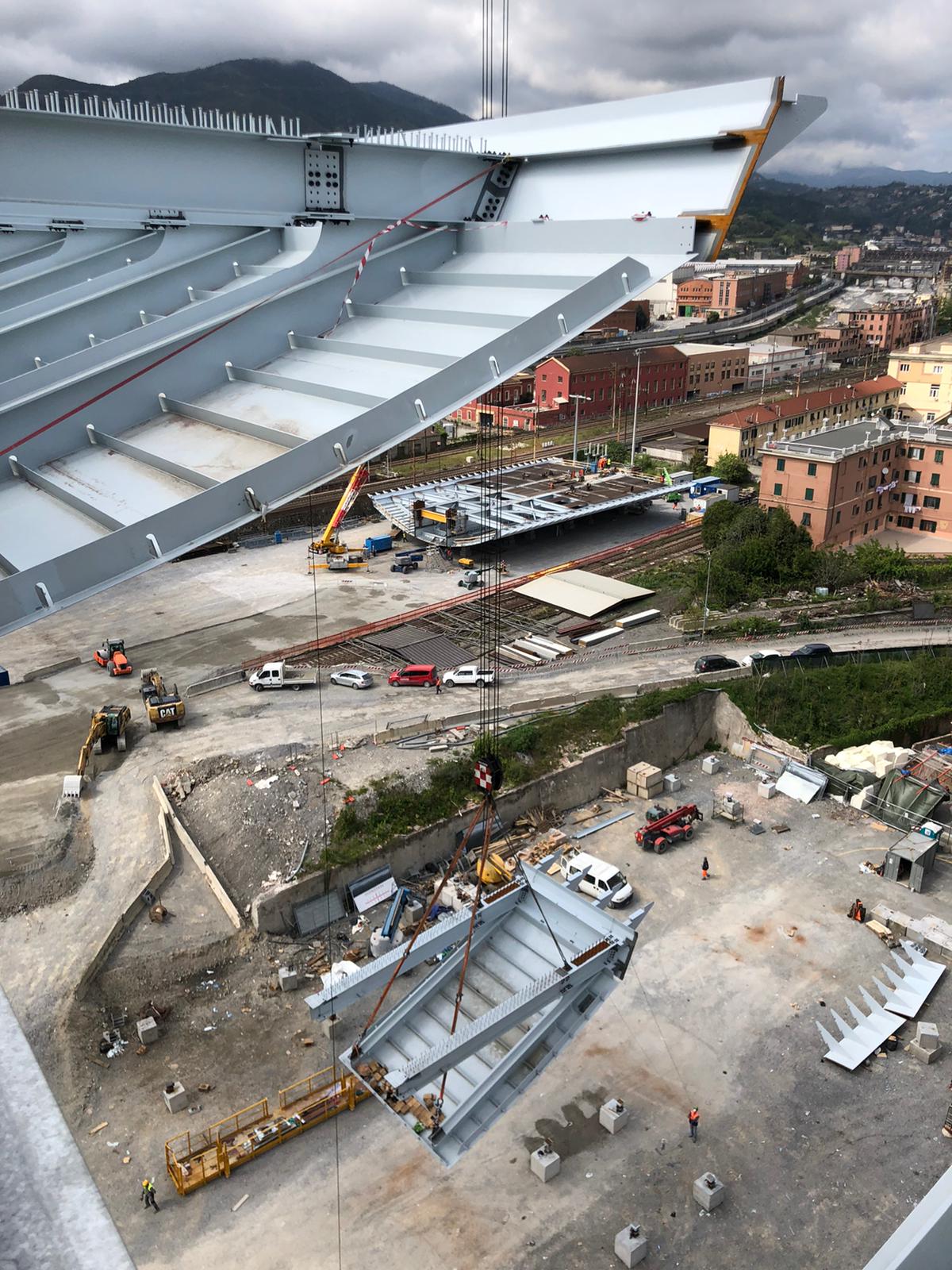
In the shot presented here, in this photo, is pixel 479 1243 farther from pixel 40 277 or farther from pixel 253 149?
pixel 253 149

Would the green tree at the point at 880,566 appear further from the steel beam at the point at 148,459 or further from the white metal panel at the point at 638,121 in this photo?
the steel beam at the point at 148,459

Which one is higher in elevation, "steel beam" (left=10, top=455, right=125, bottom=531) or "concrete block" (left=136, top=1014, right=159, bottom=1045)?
"steel beam" (left=10, top=455, right=125, bottom=531)

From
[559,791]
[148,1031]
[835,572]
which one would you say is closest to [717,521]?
[835,572]

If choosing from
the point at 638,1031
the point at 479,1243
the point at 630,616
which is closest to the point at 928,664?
the point at 630,616

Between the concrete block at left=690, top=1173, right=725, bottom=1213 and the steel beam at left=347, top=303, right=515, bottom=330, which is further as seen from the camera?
the concrete block at left=690, top=1173, right=725, bottom=1213

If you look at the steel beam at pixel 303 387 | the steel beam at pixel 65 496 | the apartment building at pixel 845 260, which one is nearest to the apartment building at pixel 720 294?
the apartment building at pixel 845 260

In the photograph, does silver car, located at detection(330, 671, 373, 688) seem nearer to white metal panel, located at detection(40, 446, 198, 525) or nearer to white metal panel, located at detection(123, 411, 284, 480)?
white metal panel, located at detection(123, 411, 284, 480)

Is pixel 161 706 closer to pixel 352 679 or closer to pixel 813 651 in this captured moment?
pixel 352 679

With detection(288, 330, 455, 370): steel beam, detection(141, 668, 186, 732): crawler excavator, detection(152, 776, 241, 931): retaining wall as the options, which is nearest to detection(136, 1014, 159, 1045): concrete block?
detection(152, 776, 241, 931): retaining wall
